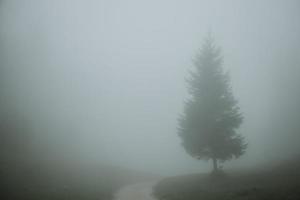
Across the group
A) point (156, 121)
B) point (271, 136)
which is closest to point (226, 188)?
point (271, 136)

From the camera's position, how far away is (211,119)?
799 inches

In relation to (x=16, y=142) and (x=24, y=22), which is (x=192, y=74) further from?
(x=24, y=22)

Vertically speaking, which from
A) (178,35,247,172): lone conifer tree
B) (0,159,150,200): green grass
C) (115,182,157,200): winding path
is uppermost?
(178,35,247,172): lone conifer tree

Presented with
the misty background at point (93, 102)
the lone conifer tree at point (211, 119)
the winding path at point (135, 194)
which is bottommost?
the winding path at point (135, 194)

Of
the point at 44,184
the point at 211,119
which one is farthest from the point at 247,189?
the point at 44,184

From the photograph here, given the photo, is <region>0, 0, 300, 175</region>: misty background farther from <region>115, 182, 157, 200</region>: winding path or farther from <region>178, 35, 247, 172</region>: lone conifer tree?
<region>115, 182, 157, 200</region>: winding path

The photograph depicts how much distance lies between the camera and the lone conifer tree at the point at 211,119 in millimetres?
20062

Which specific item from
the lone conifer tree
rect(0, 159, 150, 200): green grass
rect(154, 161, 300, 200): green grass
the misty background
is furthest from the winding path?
the misty background

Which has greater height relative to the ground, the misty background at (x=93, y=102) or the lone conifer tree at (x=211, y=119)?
the misty background at (x=93, y=102)

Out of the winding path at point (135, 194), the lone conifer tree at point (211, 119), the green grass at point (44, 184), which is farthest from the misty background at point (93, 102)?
the winding path at point (135, 194)

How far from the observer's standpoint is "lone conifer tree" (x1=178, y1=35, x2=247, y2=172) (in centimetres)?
2006

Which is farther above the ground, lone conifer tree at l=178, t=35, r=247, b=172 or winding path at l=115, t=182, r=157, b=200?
lone conifer tree at l=178, t=35, r=247, b=172

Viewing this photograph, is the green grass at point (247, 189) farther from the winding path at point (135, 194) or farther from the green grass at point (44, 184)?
the green grass at point (44, 184)

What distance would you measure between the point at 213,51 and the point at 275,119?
192ft
